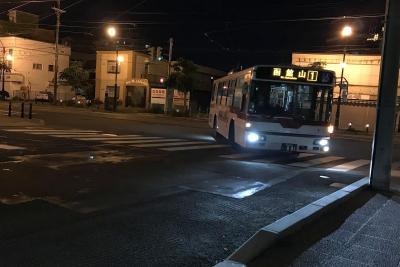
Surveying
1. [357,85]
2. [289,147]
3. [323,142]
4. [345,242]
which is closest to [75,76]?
[357,85]

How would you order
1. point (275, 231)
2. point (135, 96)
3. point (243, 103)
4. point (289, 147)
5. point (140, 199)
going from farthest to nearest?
point (135, 96), point (243, 103), point (289, 147), point (140, 199), point (275, 231)

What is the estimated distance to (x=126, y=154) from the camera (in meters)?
14.4

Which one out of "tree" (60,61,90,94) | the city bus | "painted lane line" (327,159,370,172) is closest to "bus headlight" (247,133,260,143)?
the city bus

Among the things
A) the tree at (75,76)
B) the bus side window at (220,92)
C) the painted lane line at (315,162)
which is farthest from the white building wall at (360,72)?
the tree at (75,76)

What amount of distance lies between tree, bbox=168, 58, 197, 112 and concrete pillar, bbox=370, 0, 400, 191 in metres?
45.1

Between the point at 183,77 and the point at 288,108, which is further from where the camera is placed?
→ the point at 183,77

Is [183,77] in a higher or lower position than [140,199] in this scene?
higher

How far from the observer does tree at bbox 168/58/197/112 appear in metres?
54.7

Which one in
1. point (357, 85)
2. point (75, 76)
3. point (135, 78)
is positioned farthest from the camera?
point (75, 76)

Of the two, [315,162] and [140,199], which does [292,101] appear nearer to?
[315,162]

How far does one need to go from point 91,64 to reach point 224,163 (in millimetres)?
73798

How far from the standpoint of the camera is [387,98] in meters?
10.0

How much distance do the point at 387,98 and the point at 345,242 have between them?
4.80m

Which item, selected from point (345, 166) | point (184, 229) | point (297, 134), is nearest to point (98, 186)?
point (184, 229)
